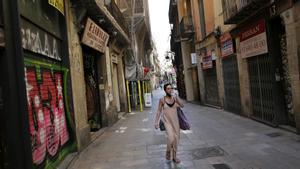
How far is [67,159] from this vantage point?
357 inches

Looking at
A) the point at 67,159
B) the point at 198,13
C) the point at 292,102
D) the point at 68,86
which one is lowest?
the point at 67,159

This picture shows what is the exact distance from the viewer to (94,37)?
13.5m

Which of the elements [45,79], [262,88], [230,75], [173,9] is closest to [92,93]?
[230,75]

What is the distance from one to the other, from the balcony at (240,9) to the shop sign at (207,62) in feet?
20.2

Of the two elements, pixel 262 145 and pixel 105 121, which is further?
pixel 105 121

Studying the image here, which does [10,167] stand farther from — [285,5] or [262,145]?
[285,5]

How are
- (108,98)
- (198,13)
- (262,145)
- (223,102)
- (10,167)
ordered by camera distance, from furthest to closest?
(198,13)
(223,102)
(108,98)
(262,145)
(10,167)

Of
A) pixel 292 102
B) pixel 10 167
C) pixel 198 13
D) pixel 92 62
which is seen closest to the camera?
pixel 10 167

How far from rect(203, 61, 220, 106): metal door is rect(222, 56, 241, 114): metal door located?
2528 millimetres

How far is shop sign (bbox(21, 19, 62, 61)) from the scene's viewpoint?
7084mm

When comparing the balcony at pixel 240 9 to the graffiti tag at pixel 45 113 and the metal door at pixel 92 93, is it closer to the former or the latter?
the metal door at pixel 92 93

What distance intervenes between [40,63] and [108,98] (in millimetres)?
8672

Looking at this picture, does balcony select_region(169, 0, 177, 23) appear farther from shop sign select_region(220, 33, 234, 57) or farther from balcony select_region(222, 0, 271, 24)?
balcony select_region(222, 0, 271, 24)

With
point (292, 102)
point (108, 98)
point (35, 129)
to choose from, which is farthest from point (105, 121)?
point (35, 129)
